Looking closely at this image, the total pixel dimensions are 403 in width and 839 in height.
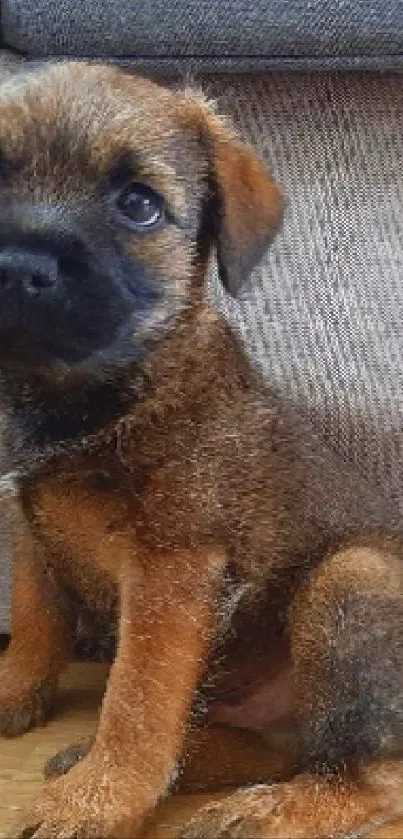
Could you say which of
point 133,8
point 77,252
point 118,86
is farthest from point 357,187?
point 77,252

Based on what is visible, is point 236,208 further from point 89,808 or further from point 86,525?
point 89,808

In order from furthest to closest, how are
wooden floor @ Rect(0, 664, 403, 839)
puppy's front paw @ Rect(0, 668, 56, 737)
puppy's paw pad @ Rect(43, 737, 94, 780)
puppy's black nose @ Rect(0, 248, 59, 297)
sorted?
puppy's front paw @ Rect(0, 668, 56, 737)
puppy's paw pad @ Rect(43, 737, 94, 780)
wooden floor @ Rect(0, 664, 403, 839)
puppy's black nose @ Rect(0, 248, 59, 297)

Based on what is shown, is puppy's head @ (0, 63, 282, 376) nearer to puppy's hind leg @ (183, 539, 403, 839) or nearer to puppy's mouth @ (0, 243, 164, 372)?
puppy's mouth @ (0, 243, 164, 372)

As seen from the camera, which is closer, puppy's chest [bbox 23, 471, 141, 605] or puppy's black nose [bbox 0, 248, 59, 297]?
puppy's black nose [bbox 0, 248, 59, 297]

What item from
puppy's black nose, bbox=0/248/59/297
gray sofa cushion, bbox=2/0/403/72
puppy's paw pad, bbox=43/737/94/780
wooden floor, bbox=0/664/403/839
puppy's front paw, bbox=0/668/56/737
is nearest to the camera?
puppy's black nose, bbox=0/248/59/297

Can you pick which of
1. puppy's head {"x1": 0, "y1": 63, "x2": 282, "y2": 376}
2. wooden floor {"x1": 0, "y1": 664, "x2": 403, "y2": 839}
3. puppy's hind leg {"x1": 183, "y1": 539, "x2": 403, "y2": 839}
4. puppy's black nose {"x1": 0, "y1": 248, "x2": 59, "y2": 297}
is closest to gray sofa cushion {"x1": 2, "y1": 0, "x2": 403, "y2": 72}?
puppy's head {"x1": 0, "y1": 63, "x2": 282, "y2": 376}

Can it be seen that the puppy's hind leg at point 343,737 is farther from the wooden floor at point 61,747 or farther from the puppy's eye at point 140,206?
the puppy's eye at point 140,206

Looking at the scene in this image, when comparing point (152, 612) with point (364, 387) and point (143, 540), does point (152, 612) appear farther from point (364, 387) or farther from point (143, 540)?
point (364, 387)
